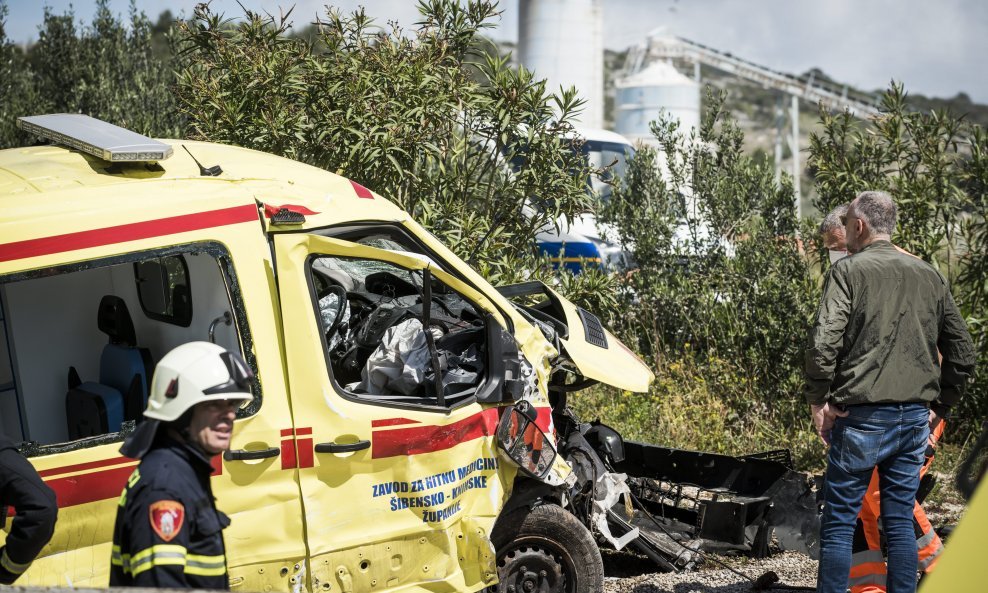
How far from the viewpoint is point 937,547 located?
16.3 ft

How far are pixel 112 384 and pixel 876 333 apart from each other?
3.54 meters

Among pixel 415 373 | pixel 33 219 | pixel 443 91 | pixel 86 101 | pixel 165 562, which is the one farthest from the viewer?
pixel 86 101

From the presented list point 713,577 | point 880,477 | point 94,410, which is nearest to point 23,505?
point 94,410

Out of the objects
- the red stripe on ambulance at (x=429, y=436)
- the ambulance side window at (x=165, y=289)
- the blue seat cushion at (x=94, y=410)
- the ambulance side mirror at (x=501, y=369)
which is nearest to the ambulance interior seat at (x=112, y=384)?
the blue seat cushion at (x=94, y=410)

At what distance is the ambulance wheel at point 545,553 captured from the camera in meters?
4.49

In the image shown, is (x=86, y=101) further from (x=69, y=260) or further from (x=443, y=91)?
(x=69, y=260)

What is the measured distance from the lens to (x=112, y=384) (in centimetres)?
433

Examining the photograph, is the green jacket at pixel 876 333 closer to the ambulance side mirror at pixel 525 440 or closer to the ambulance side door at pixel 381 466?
the ambulance side mirror at pixel 525 440

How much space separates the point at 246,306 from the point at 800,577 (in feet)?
11.9

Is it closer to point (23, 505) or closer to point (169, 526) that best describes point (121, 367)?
point (23, 505)

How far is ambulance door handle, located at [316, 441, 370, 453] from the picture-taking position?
377 cm

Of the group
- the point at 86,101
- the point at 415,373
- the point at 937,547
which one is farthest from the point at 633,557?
the point at 86,101

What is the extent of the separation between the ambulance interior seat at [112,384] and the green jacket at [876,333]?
10.1 ft

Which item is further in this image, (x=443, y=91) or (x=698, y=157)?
(x=698, y=157)
